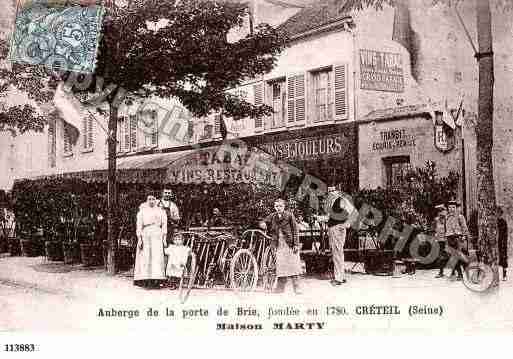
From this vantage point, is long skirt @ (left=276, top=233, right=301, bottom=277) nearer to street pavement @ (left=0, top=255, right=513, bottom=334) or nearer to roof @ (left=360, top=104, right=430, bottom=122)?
street pavement @ (left=0, top=255, right=513, bottom=334)

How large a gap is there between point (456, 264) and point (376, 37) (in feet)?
8.90

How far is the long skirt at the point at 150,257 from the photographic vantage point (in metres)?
7.22

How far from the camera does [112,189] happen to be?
7711 mm

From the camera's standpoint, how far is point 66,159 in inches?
316

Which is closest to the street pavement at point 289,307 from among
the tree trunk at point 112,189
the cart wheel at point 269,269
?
the cart wheel at point 269,269

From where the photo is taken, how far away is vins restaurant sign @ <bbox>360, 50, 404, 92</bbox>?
740 cm

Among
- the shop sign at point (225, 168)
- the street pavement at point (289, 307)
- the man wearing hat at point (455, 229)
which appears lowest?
the street pavement at point (289, 307)

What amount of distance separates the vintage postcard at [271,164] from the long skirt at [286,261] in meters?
0.03

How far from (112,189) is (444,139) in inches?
153

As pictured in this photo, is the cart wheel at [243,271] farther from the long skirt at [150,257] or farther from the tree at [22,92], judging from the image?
the tree at [22,92]

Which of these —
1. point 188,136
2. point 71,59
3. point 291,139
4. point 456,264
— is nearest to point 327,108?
point 291,139

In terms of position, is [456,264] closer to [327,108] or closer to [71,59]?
[327,108]

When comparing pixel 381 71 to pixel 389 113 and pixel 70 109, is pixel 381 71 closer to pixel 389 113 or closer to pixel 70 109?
pixel 389 113

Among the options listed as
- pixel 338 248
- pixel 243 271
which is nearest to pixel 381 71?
pixel 338 248
